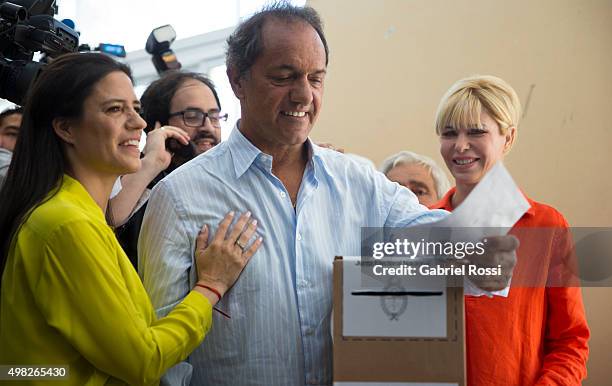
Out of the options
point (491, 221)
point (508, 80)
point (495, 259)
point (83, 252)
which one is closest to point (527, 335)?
point (495, 259)

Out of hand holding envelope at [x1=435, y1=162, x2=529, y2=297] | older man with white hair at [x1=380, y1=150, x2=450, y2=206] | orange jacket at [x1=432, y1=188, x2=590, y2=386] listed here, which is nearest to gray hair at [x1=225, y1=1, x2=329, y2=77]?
hand holding envelope at [x1=435, y1=162, x2=529, y2=297]

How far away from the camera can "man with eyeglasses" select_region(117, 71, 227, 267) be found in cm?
219

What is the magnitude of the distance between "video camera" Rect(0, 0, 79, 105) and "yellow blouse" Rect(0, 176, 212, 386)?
0.64 metres

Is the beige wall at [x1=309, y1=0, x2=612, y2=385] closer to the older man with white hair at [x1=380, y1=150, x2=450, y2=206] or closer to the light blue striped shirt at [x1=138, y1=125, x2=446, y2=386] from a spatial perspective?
the older man with white hair at [x1=380, y1=150, x2=450, y2=206]

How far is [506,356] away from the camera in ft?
5.83

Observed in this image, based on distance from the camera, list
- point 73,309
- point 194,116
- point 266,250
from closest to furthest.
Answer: point 73,309, point 266,250, point 194,116

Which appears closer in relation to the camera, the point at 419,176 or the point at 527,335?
the point at 527,335

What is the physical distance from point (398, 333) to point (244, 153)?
0.49m

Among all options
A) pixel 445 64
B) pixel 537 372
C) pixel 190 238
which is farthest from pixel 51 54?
pixel 445 64

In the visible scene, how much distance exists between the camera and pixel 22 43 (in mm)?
1976

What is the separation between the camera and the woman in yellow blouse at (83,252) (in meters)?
1.29

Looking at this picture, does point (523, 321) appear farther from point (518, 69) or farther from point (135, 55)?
point (135, 55)

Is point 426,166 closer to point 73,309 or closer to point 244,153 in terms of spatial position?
point 244,153

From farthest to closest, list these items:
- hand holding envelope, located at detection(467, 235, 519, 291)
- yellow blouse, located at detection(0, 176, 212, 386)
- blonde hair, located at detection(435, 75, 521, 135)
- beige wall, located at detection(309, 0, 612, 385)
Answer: beige wall, located at detection(309, 0, 612, 385)
blonde hair, located at detection(435, 75, 521, 135)
hand holding envelope, located at detection(467, 235, 519, 291)
yellow blouse, located at detection(0, 176, 212, 386)
